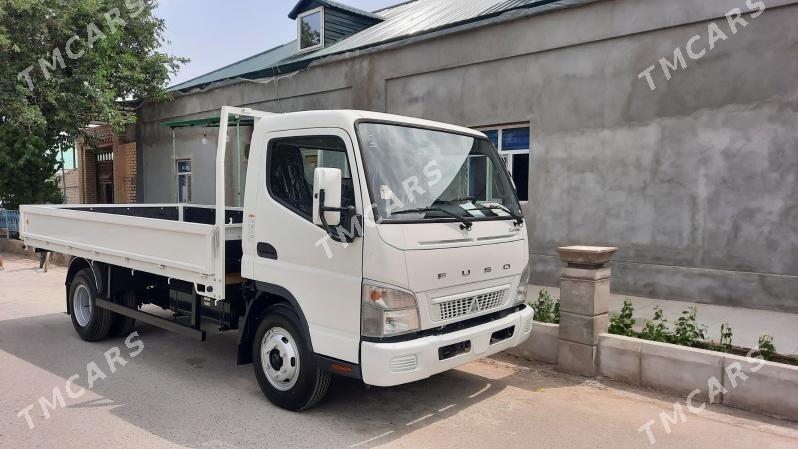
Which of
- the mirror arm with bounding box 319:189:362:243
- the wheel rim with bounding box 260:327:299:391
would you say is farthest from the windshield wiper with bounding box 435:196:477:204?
the wheel rim with bounding box 260:327:299:391

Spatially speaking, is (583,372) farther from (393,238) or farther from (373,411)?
(393,238)

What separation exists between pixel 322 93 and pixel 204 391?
973cm

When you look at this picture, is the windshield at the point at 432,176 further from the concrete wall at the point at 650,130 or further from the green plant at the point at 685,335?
the concrete wall at the point at 650,130

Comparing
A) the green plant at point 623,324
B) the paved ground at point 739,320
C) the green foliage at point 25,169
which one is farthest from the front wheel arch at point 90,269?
the green foliage at point 25,169

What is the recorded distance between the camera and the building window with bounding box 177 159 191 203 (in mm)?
17453

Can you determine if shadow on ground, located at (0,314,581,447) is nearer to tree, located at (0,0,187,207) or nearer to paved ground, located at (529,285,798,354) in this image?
paved ground, located at (529,285,798,354)

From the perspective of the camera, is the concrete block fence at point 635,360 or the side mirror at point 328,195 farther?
the concrete block fence at point 635,360

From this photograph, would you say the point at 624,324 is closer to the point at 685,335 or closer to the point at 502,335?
the point at 685,335

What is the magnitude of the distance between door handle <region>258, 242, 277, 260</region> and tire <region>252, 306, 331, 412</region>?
425mm

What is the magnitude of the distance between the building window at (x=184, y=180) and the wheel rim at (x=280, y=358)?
45.1 ft

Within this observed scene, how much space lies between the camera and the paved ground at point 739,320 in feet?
19.5

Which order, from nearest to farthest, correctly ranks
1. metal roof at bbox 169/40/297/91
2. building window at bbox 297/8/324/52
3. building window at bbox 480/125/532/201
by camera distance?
building window at bbox 480/125/532/201
building window at bbox 297/8/324/52
metal roof at bbox 169/40/297/91

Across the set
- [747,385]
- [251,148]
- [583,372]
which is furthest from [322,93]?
[747,385]

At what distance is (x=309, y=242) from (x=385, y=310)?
32.6 inches
